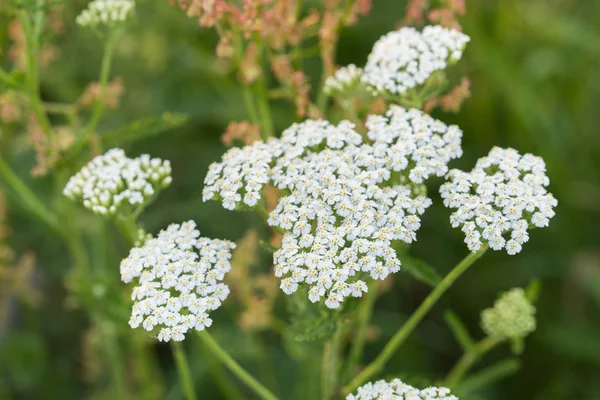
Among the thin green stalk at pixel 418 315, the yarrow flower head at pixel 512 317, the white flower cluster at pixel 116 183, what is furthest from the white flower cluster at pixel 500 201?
the white flower cluster at pixel 116 183

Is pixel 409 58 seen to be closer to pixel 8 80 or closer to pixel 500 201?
pixel 500 201

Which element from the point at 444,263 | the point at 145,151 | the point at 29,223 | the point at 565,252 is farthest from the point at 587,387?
the point at 29,223

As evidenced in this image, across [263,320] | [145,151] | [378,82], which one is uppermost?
[378,82]

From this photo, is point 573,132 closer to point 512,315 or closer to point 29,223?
point 512,315

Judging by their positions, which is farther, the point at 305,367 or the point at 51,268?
the point at 51,268

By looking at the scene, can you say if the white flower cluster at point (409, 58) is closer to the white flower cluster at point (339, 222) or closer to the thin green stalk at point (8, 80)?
the white flower cluster at point (339, 222)

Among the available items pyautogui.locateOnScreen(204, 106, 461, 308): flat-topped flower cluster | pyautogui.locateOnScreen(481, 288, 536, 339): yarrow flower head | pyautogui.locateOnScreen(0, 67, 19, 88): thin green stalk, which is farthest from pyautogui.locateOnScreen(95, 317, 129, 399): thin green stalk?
pyautogui.locateOnScreen(481, 288, 536, 339): yarrow flower head
